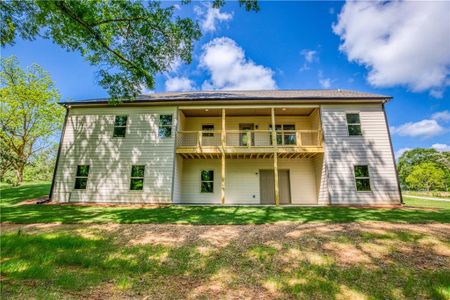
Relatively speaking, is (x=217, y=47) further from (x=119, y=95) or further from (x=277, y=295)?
(x=277, y=295)

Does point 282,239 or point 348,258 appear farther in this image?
point 282,239

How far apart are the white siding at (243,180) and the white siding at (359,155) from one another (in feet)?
6.03

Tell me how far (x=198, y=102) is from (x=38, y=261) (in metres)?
9.53

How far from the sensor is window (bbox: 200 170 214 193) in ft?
42.2

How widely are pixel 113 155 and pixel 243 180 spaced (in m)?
7.73

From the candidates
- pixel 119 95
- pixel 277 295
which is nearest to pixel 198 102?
pixel 119 95

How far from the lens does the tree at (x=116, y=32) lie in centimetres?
702

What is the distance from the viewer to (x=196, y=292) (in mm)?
3129

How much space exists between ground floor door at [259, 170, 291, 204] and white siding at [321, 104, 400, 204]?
261 centimetres

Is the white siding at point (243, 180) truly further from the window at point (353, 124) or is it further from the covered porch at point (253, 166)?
the window at point (353, 124)

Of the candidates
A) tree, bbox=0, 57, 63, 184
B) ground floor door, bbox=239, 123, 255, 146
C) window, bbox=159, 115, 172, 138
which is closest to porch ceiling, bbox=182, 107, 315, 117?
ground floor door, bbox=239, 123, 255, 146

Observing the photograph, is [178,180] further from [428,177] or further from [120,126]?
[428,177]

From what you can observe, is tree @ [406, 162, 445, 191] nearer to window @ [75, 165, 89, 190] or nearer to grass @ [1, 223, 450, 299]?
grass @ [1, 223, 450, 299]

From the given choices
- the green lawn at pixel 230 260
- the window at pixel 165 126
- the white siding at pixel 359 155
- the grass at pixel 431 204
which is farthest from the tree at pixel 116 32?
the grass at pixel 431 204
